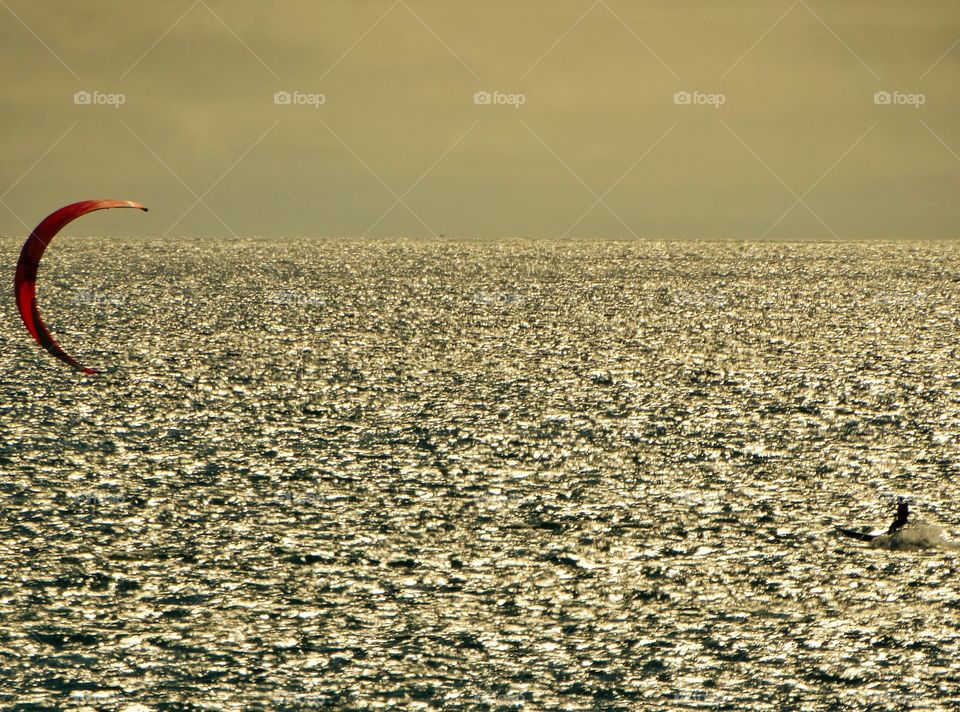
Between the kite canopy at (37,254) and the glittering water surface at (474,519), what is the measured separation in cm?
199

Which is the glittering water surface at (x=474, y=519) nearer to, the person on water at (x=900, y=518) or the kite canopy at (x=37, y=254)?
the person on water at (x=900, y=518)

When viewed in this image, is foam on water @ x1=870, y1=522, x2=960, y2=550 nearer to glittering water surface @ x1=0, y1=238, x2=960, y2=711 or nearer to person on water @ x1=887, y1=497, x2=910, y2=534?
person on water @ x1=887, y1=497, x2=910, y2=534

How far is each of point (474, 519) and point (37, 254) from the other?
17565 millimetres

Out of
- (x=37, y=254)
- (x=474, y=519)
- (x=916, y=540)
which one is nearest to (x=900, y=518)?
(x=916, y=540)

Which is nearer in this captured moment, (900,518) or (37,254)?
(900,518)

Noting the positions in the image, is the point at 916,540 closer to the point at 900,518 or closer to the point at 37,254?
the point at 900,518

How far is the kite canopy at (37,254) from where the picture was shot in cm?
2912

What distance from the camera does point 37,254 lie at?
29.2 meters

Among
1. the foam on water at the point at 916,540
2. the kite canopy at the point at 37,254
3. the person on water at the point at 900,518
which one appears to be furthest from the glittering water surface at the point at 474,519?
the kite canopy at the point at 37,254

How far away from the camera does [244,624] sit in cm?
1278

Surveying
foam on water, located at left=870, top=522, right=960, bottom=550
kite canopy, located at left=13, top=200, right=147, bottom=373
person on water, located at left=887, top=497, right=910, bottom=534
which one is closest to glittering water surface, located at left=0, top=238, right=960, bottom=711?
foam on water, located at left=870, top=522, right=960, bottom=550

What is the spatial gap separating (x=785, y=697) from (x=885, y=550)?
614 cm

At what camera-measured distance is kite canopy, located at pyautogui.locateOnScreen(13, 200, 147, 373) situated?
29.1 meters

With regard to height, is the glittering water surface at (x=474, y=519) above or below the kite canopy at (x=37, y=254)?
below
